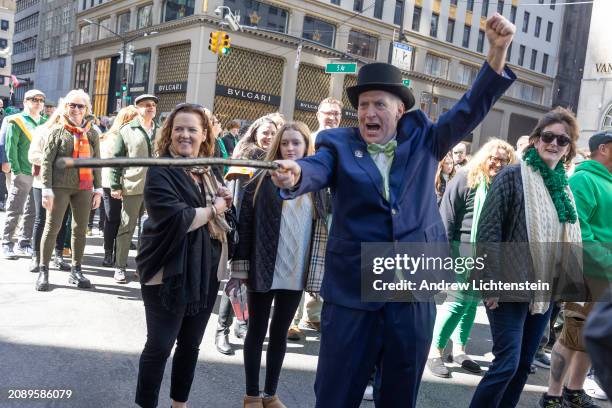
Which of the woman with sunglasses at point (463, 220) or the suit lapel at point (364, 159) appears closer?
the suit lapel at point (364, 159)

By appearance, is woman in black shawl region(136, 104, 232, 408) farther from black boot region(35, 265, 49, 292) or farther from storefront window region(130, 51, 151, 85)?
storefront window region(130, 51, 151, 85)

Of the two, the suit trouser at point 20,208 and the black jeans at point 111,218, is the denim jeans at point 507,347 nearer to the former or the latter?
the black jeans at point 111,218

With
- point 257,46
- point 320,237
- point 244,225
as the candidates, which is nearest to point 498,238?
point 320,237

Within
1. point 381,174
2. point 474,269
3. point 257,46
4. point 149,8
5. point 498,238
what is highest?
point 149,8

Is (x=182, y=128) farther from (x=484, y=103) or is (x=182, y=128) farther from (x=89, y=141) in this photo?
(x=89, y=141)

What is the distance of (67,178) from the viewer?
21.2ft

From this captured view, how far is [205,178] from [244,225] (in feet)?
2.16

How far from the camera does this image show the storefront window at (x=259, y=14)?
32.0 metres

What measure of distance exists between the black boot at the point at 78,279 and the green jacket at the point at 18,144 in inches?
100

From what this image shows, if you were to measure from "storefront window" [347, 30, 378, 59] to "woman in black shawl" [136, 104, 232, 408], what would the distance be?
3458 centimetres

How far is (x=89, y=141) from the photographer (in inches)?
268

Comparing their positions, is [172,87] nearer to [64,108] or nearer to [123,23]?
[123,23]

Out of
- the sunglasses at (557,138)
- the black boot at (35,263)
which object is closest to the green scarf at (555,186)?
the sunglasses at (557,138)

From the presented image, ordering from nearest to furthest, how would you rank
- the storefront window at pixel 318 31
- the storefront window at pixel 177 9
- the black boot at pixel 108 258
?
the black boot at pixel 108 258, the storefront window at pixel 177 9, the storefront window at pixel 318 31
